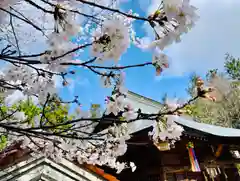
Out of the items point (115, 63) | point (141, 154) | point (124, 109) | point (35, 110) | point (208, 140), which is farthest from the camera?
point (35, 110)

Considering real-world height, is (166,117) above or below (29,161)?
below

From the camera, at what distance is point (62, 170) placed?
3977mm

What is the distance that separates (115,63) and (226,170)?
28.3ft

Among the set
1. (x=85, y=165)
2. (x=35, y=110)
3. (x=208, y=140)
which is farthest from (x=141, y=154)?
(x=35, y=110)

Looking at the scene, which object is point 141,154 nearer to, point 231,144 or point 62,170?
point 231,144

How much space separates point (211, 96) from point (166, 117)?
37cm

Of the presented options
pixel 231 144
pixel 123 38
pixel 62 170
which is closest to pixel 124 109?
pixel 123 38

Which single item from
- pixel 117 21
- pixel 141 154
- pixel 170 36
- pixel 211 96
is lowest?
pixel 211 96

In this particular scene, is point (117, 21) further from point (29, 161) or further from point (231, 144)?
point (231, 144)

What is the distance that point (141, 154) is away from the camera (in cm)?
710

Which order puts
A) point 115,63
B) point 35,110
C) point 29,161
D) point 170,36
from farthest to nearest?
point 35,110 → point 29,161 → point 115,63 → point 170,36

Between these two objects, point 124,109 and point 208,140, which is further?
point 208,140

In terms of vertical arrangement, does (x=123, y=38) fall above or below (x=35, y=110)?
below

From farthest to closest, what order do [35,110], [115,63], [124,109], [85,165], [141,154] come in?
[35,110], [141,154], [85,165], [124,109], [115,63]
